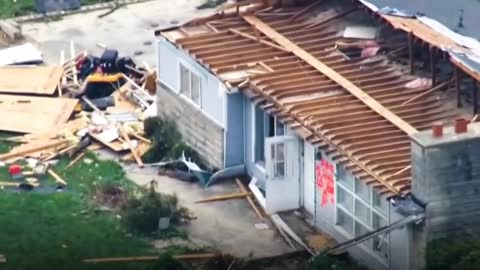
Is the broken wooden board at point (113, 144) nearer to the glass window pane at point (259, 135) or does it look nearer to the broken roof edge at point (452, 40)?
the glass window pane at point (259, 135)

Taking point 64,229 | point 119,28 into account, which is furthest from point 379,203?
point 119,28

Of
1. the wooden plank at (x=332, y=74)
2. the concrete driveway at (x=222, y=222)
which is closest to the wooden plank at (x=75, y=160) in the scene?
the concrete driveway at (x=222, y=222)

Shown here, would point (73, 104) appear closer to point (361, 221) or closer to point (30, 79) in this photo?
point (30, 79)

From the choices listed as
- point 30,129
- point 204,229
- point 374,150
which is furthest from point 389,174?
point 30,129

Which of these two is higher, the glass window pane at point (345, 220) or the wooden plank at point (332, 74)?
the wooden plank at point (332, 74)

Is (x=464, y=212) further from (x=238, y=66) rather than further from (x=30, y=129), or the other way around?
(x=30, y=129)

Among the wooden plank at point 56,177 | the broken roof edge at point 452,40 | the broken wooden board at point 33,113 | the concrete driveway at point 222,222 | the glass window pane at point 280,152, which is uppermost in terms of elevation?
the broken roof edge at point 452,40
